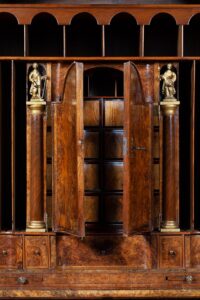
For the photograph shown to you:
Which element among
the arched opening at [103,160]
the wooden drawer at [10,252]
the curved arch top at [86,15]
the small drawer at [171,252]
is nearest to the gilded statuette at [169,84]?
the arched opening at [103,160]

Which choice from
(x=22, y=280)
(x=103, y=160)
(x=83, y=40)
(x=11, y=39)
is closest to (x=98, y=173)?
(x=103, y=160)

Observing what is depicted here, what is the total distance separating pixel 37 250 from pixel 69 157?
549 millimetres

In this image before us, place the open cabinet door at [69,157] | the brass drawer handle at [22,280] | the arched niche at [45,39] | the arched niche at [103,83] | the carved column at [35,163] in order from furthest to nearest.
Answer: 1. the arched niche at [45,39]
2. the arched niche at [103,83]
3. the carved column at [35,163]
4. the brass drawer handle at [22,280]
5. the open cabinet door at [69,157]

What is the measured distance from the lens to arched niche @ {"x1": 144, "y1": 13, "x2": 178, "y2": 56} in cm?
363

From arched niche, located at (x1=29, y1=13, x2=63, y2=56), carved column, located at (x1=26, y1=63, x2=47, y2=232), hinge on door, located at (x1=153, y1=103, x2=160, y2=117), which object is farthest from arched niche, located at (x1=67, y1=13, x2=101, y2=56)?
hinge on door, located at (x1=153, y1=103, x2=160, y2=117)

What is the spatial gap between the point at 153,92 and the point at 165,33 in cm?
61

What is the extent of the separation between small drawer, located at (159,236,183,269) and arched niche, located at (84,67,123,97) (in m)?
0.89

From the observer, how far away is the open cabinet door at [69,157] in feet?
9.54

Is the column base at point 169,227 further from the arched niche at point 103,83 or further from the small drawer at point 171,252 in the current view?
the arched niche at point 103,83

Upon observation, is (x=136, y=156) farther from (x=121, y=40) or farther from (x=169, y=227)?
(x=121, y=40)

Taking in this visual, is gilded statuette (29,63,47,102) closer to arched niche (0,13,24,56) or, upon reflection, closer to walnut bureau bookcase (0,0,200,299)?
walnut bureau bookcase (0,0,200,299)

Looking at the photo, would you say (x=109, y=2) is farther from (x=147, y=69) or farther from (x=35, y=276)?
(x=35, y=276)

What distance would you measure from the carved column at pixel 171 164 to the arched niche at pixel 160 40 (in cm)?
59

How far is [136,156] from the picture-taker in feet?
9.90
